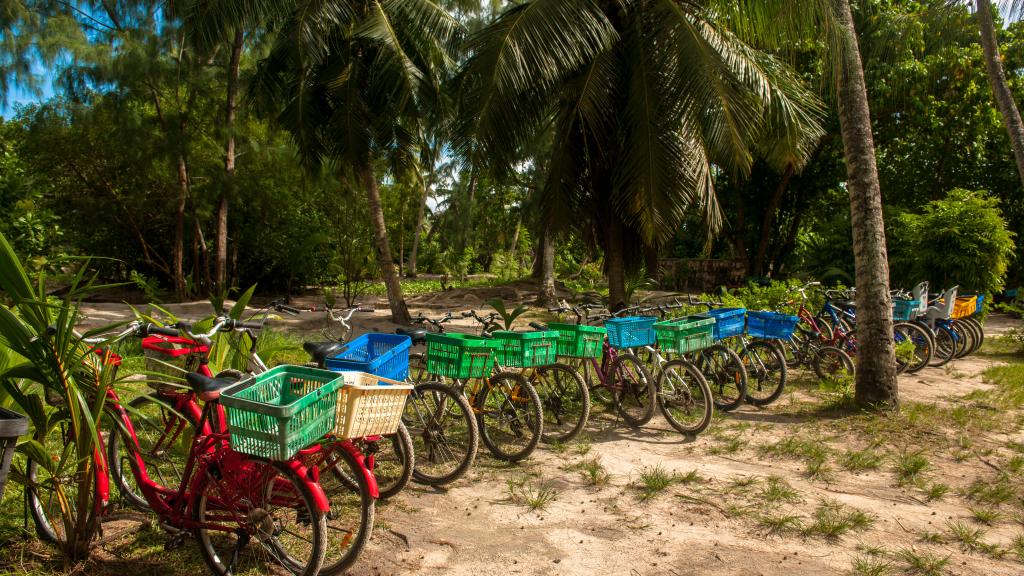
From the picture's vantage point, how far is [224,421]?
320 cm

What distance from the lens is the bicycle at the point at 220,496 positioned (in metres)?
2.66

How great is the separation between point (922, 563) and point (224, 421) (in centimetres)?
348

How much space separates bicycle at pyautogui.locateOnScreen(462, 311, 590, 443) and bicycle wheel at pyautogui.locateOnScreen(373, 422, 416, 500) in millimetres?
956

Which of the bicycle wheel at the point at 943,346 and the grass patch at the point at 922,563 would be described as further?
the bicycle wheel at the point at 943,346

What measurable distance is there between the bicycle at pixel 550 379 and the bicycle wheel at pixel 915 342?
465cm

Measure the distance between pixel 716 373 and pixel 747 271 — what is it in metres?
13.5

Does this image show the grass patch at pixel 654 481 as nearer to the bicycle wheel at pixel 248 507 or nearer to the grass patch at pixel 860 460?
the grass patch at pixel 860 460

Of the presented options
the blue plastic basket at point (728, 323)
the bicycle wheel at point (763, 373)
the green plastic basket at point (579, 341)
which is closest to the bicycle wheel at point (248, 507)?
the green plastic basket at point (579, 341)

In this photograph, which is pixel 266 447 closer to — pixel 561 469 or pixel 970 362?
pixel 561 469

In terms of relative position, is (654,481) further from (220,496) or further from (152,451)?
(152,451)

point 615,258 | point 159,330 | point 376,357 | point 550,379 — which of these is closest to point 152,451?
point 159,330

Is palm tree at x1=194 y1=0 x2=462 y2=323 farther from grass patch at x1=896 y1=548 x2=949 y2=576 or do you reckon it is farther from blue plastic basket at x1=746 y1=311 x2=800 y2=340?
grass patch at x1=896 y1=548 x2=949 y2=576

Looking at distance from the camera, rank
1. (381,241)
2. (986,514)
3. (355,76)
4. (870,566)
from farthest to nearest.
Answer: (381,241), (355,76), (986,514), (870,566)

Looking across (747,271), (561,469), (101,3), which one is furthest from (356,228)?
(561,469)
